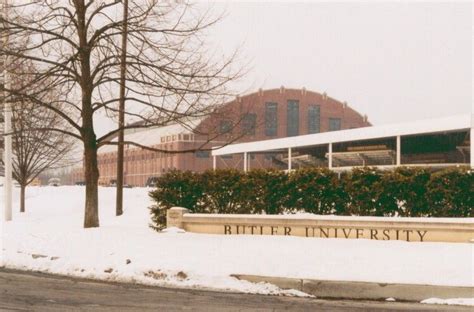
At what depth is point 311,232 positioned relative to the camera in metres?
13.0

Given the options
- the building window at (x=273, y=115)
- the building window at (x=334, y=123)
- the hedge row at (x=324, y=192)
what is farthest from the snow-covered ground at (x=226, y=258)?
the building window at (x=334, y=123)

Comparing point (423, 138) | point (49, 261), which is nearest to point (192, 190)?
point (49, 261)

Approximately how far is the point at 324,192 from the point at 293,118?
67292mm

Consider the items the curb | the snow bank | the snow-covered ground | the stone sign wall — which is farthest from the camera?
the stone sign wall

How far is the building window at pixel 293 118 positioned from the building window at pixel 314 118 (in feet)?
5.96

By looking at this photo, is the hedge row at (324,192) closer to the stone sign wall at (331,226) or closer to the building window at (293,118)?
the stone sign wall at (331,226)

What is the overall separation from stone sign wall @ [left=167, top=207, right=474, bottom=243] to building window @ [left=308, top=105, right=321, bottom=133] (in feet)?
226

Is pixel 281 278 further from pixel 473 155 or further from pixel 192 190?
pixel 473 155

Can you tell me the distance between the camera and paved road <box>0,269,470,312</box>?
7.68 meters

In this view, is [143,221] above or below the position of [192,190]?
below

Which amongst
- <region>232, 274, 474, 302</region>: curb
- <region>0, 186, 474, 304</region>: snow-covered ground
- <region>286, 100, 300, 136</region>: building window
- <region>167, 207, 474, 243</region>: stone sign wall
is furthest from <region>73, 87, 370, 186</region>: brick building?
<region>232, 274, 474, 302</region>: curb

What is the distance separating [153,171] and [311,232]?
73290mm

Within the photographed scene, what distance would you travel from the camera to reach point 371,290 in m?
8.88

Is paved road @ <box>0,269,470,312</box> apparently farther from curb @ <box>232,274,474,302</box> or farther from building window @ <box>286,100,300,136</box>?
building window @ <box>286,100,300,136</box>
